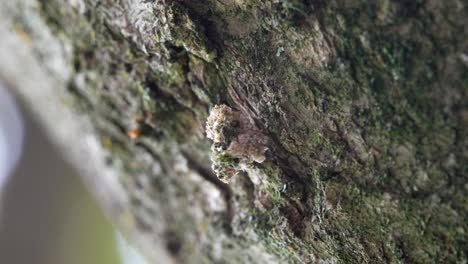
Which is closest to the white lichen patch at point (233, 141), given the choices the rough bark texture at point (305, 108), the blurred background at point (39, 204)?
the rough bark texture at point (305, 108)

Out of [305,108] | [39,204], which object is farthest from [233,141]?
[39,204]

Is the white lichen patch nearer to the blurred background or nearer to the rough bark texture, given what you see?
the rough bark texture

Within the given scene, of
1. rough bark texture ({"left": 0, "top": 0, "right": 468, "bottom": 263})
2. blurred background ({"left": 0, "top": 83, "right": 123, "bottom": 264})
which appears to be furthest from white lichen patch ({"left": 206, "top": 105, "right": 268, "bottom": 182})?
blurred background ({"left": 0, "top": 83, "right": 123, "bottom": 264})

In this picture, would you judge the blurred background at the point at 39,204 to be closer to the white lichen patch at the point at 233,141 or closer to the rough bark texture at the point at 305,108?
the rough bark texture at the point at 305,108

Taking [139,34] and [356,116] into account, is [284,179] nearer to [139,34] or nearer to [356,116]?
[356,116]

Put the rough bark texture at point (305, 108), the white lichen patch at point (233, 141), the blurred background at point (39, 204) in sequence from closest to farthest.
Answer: the rough bark texture at point (305, 108), the white lichen patch at point (233, 141), the blurred background at point (39, 204)
